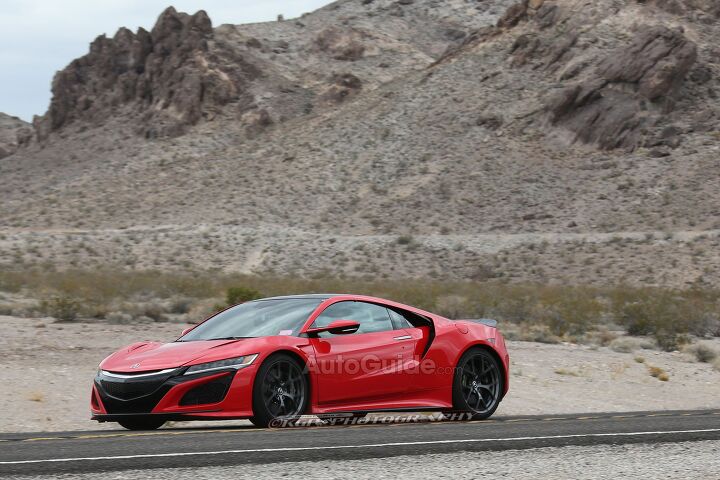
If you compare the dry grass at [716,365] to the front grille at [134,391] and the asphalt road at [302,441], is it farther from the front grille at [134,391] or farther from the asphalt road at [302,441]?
the front grille at [134,391]

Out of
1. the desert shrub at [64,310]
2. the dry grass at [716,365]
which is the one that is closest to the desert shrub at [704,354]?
the dry grass at [716,365]

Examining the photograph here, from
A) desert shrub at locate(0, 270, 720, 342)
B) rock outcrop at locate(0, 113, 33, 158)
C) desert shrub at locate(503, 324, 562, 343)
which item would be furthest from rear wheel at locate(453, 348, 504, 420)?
rock outcrop at locate(0, 113, 33, 158)

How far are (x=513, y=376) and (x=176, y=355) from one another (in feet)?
31.3

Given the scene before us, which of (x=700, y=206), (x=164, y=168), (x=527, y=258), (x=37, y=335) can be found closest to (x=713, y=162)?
(x=700, y=206)

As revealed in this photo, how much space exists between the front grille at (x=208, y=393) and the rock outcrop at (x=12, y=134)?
7552 cm

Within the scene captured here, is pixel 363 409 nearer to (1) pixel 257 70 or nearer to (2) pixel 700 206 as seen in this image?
(2) pixel 700 206

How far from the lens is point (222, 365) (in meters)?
9.50

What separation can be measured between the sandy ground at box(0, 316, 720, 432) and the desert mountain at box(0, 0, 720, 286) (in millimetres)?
27672

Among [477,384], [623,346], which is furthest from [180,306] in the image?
[477,384]

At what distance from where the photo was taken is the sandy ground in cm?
1377

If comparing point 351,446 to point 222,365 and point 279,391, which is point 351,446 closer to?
point 279,391

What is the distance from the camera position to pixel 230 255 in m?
54.9

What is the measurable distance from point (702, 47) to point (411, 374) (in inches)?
2468

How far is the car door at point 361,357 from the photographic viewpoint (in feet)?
33.2
